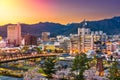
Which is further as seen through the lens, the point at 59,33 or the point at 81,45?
the point at 59,33

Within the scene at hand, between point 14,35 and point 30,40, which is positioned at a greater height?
point 14,35

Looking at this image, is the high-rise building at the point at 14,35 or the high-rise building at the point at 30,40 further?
the high-rise building at the point at 14,35

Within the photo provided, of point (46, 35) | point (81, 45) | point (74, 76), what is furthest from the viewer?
point (46, 35)

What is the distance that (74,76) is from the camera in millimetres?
12242

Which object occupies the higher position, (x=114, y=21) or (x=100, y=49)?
(x=114, y=21)

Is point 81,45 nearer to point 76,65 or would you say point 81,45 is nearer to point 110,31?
point 76,65

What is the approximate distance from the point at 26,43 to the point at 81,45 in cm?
1551

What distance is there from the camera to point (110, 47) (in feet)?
150

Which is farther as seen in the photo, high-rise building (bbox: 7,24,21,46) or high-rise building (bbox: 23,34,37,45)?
high-rise building (bbox: 7,24,21,46)

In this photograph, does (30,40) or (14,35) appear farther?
(14,35)

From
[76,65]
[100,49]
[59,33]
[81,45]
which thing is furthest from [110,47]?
[59,33]

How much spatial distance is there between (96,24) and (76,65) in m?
69.8

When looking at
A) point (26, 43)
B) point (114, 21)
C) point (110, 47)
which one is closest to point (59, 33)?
point (114, 21)

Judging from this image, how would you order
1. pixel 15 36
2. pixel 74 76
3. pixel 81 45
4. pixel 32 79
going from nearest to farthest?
pixel 32 79 < pixel 74 76 < pixel 81 45 < pixel 15 36
